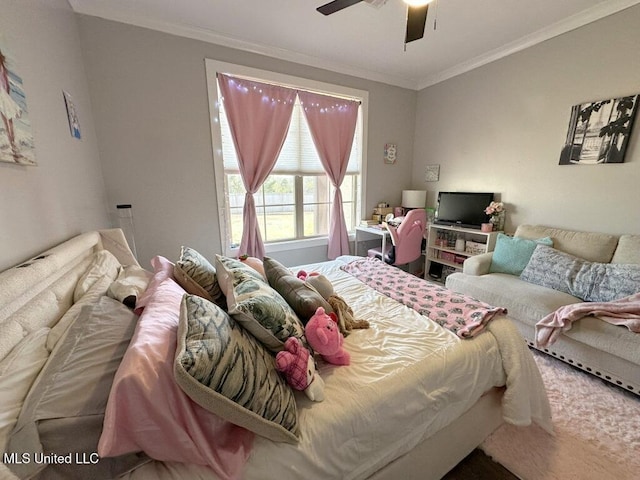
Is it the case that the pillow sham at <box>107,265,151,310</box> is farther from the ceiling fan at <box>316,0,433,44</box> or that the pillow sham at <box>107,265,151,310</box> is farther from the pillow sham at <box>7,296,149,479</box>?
the ceiling fan at <box>316,0,433,44</box>

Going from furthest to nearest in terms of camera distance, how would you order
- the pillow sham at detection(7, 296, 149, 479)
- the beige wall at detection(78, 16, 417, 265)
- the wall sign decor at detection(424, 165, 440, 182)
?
the wall sign decor at detection(424, 165, 440, 182) < the beige wall at detection(78, 16, 417, 265) < the pillow sham at detection(7, 296, 149, 479)

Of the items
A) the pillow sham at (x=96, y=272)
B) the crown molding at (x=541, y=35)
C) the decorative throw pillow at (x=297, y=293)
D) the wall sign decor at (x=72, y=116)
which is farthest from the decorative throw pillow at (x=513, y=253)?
the wall sign decor at (x=72, y=116)

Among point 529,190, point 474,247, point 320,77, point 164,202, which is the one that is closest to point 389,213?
point 474,247

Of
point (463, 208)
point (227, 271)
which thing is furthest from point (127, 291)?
point (463, 208)

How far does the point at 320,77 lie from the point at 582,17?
234cm

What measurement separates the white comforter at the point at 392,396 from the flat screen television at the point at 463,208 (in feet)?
6.66

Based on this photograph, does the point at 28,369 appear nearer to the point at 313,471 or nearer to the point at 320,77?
the point at 313,471

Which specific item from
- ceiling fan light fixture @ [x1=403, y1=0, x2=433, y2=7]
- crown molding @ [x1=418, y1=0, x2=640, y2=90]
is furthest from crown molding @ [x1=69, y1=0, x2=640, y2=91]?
ceiling fan light fixture @ [x1=403, y1=0, x2=433, y2=7]

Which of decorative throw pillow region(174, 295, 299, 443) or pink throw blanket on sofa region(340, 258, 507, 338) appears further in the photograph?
pink throw blanket on sofa region(340, 258, 507, 338)

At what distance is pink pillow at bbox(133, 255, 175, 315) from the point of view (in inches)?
40.4

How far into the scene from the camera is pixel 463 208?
10.5ft

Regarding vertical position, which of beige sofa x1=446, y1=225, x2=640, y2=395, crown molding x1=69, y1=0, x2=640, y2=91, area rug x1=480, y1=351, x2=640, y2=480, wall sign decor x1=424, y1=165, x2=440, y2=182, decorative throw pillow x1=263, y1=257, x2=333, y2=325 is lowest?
area rug x1=480, y1=351, x2=640, y2=480

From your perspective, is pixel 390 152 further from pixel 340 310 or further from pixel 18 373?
pixel 18 373

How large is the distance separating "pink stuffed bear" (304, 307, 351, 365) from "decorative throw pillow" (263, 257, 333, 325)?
0.28 feet
